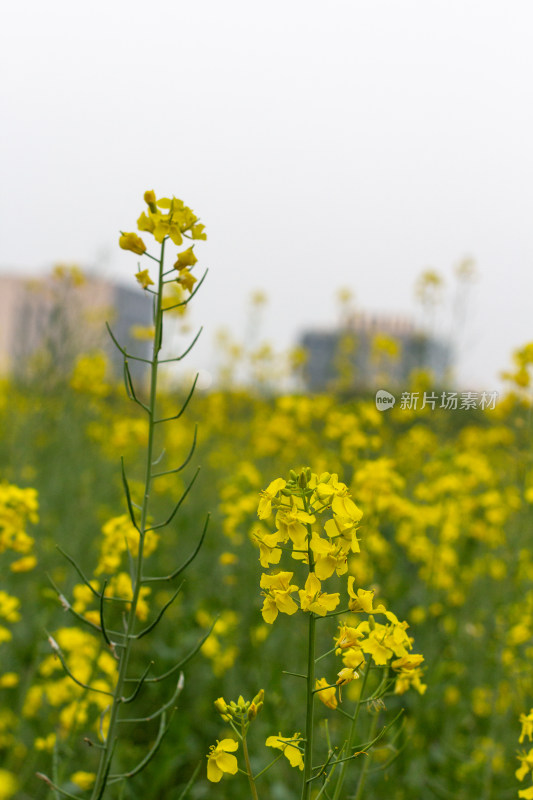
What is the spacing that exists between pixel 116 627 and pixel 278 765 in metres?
0.84

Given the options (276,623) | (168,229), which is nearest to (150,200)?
(168,229)

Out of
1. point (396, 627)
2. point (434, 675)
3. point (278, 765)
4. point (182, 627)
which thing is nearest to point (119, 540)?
point (396, 627)

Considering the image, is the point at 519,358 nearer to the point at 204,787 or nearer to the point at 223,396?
the point at 204,787

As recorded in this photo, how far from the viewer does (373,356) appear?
7.07 meters

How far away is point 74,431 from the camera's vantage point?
4.95 m

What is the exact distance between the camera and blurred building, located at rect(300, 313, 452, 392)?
6340 mm

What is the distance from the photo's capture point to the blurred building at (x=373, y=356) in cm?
634

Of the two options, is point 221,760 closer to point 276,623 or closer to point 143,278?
point 143,278
